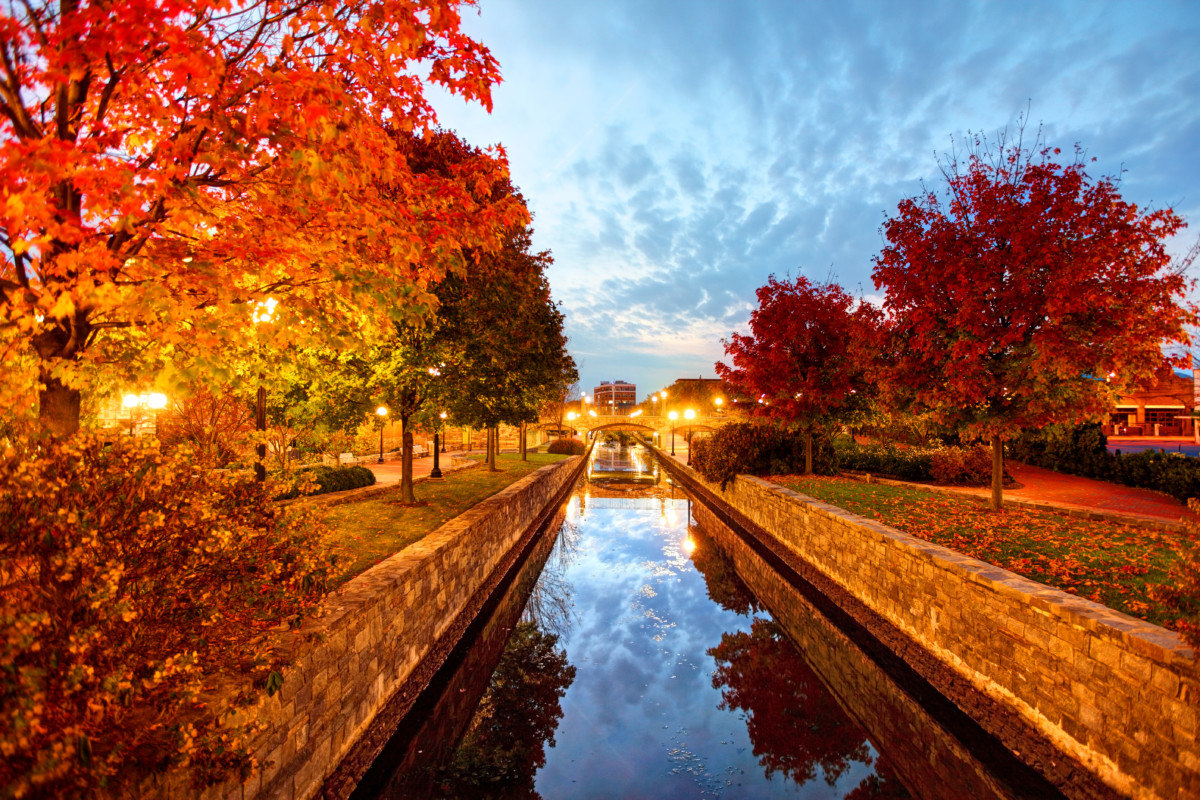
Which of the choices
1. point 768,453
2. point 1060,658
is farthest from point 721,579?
point 768,453

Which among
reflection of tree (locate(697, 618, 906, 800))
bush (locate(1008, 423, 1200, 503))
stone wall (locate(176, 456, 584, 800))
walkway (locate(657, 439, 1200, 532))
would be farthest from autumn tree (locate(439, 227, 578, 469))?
walkway (locate(657, 439, 1200, 532))

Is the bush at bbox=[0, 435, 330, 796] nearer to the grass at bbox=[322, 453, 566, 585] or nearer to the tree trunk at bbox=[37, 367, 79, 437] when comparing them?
the grass at bbox=[322, 453, 566, 585]

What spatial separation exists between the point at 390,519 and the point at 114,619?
767cm

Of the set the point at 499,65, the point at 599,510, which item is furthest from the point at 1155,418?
the point at 499,65

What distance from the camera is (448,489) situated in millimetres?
15047

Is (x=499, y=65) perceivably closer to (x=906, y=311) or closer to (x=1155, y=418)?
(x=906, y=311)

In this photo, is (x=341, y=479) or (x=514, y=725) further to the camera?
(x=341, y=479)

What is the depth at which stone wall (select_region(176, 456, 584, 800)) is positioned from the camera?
3.97m

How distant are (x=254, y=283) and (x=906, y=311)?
34.3 feet

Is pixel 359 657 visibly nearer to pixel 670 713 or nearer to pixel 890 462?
pixel 670 713

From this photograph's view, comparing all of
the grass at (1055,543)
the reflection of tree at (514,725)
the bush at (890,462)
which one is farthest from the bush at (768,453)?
the reflection of tree at (514,725)

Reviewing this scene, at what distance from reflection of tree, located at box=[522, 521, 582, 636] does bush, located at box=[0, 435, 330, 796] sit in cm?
666

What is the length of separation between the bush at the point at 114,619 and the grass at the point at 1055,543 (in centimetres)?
694

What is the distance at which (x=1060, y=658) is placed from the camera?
4.95 m
